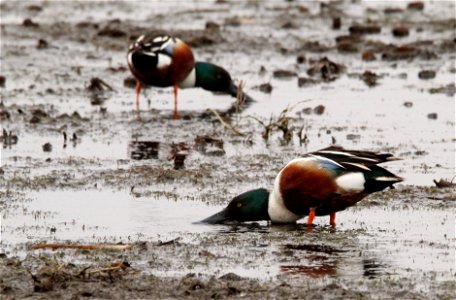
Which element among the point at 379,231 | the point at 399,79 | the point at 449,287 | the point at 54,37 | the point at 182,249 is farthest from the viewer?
the point at 54,37

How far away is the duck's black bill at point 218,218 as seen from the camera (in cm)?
905

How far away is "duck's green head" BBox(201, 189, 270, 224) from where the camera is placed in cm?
909

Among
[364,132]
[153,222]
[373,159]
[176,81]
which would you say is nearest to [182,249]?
[153,222]

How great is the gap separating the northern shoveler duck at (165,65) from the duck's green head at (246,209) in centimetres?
495

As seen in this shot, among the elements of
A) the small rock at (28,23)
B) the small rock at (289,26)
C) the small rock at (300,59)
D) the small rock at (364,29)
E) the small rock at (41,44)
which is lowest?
the small rock at (300,59)

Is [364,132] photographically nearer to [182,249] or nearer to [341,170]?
[341,170]

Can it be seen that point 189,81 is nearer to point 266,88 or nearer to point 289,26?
point 266,88

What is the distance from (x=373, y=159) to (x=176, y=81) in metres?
6.16

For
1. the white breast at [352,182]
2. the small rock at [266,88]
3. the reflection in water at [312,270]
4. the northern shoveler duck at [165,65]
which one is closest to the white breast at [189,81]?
the northern shoveler duck at [165,65]

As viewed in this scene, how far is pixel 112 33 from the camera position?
66.1 ft

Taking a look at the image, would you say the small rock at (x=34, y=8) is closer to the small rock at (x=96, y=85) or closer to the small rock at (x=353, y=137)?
the small rock at (x=96, y=85)

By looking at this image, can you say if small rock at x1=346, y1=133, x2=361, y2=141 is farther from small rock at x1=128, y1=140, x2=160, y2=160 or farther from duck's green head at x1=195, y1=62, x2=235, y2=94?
duck's green head at x1=195, y1=62, x2=235, y2=94

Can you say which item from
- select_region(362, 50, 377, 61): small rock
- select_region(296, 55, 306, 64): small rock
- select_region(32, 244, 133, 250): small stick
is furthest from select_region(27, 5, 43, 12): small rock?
select_region(32, 244, 133, 250): small stick

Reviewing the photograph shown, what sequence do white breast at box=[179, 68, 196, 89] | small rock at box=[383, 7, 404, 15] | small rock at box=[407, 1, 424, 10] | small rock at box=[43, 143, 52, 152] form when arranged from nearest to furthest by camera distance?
1. small rock at box=[43, 143, 52, 152]
2. white breast at box=[179, 68, 196, 89]
3. small rock at box=[383, 7, 404, 15]
4. small rock at box=[407, 1, 424, 10]
